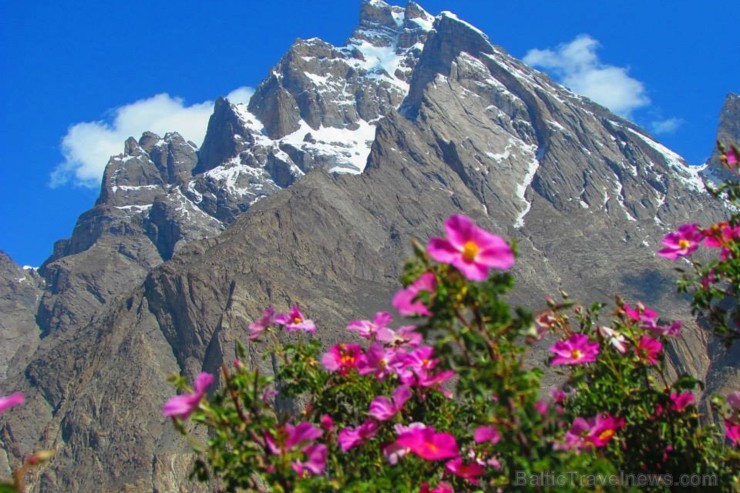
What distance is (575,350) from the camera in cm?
483

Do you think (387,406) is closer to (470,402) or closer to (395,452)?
(395,452)

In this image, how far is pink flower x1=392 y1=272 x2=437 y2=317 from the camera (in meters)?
3.29

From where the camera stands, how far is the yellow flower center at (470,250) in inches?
124

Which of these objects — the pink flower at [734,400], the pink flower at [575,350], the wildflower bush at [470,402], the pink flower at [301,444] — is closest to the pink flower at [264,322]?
the wildflower bush at [470,402]

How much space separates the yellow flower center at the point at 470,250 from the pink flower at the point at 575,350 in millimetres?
1804

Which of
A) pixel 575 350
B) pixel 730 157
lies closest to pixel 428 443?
pixel 575 350

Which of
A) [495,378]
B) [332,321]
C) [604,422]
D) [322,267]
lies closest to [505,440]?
[495,378]

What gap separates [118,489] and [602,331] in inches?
4905

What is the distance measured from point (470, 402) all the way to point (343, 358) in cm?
95

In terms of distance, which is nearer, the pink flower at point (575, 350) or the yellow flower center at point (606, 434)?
the yellow flower center at point (606, 434)

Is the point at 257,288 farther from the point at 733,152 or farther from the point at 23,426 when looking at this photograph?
the point at 733,152

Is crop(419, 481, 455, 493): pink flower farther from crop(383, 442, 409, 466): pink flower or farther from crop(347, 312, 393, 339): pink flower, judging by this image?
crop(347, 312, 393, 339): pink flower

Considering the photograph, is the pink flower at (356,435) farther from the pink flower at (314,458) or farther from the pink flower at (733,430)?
the pink flower at (733,430)

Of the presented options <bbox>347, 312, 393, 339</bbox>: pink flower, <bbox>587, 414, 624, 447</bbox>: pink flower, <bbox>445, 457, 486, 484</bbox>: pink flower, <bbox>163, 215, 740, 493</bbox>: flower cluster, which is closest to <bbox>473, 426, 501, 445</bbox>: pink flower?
<bbox>163, 215, 740, 493</bbox>: flower cluster
